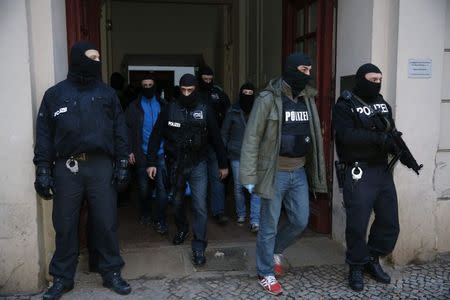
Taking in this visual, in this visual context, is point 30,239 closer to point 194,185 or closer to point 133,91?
point 194,185

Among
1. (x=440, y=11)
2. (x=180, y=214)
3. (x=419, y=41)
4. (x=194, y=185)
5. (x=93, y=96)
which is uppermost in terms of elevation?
(x=440, y=11)

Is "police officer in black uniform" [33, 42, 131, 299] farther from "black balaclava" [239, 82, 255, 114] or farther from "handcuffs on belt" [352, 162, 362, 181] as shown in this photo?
"black balaclava" [239, 82, 255, 114]

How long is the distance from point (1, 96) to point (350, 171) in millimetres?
2712

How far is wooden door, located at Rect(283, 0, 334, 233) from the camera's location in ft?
16.3

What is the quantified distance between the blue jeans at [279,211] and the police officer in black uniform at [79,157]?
1.09 m

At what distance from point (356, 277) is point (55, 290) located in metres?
2.34

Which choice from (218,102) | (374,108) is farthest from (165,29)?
(374,108)

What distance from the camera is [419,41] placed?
4.24 metres

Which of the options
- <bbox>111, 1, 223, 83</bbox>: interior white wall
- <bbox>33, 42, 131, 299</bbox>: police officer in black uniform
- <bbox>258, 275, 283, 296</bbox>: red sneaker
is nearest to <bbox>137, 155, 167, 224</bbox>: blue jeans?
<bbox>33, 42, 131, 299</bbox>: police officer in black uniform

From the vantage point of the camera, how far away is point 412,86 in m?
4.23

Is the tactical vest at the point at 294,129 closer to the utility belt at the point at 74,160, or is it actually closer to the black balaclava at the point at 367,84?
the black balaclava at the point at 367,84

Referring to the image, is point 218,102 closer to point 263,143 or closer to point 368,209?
point 263,143

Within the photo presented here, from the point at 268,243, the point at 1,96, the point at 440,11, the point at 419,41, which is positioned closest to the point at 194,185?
the point at 268,243

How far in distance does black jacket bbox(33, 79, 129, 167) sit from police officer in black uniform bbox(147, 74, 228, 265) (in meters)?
0.74
